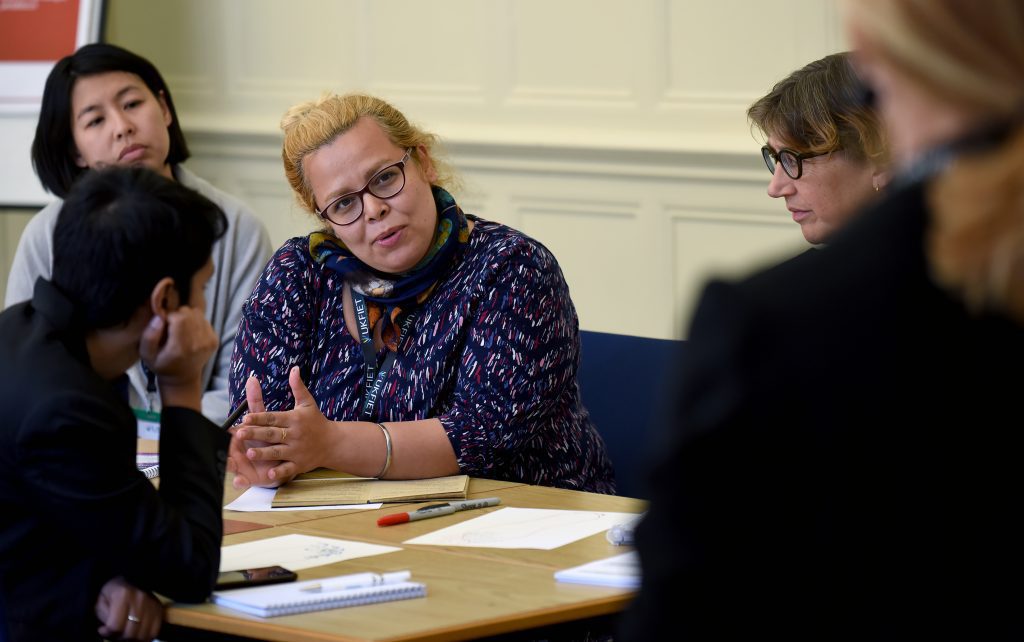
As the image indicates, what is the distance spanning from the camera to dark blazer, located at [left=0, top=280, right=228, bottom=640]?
177 centimetres

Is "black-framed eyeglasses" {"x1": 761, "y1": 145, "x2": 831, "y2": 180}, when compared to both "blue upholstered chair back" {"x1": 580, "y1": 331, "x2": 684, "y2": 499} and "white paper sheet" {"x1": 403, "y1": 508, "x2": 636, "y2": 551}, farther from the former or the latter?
"white paper sheet" {"x1": 403, "y1": 508, "x2": 636, "y2": 551}

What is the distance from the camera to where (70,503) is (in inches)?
69.9

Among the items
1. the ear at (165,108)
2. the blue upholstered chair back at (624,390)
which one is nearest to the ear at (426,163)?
the blue upholstered chair back at (624,390)

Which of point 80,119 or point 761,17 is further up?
point 761,17

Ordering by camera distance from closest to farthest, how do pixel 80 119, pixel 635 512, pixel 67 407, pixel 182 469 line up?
1. pixel 67 407
2. pixel 182 469
3. pixel 635 512
4. pixel 80 119

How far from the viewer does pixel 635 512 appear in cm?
228

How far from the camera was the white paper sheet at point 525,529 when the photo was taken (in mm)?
2102

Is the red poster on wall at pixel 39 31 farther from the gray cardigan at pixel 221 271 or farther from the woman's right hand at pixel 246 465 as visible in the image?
the woman's right hand at pixel 246 465

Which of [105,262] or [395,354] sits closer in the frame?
[105,262]

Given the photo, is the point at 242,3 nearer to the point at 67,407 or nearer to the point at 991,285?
the point at 67,407

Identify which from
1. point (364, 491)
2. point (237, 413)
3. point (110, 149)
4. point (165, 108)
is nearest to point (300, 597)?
point (364, 491)

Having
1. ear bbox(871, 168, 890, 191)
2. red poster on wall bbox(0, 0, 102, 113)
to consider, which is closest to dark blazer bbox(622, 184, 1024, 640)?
ear bbox(871, 168, 890, 191)

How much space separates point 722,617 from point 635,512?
1358 millimetres

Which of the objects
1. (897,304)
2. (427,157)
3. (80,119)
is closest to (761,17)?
(427,157)
